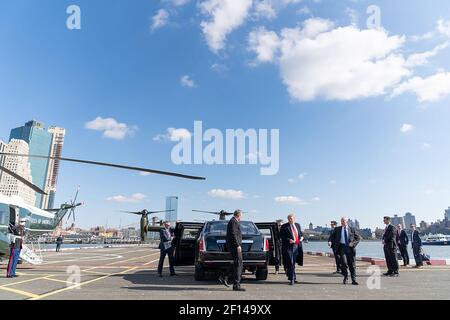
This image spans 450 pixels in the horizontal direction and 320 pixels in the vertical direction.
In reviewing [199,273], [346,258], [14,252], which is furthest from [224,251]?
[14,252]

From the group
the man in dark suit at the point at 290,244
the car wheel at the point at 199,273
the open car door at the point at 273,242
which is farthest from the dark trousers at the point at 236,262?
the open car door at the point at 273,242

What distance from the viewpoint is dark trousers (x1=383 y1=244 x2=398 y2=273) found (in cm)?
1070

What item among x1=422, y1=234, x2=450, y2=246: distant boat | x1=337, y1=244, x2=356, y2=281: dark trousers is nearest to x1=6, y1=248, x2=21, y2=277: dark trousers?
x1=337, y1=244, x2=356, y2=281: dark trousers

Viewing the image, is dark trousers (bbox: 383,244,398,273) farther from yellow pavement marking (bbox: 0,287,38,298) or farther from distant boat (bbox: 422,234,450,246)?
distant boat (bbox: 422,234,450,246)

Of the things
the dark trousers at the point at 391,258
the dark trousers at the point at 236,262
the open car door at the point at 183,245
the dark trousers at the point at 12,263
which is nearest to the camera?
the dark trousers at the point at 236,262

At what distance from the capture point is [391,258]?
35.5 feet

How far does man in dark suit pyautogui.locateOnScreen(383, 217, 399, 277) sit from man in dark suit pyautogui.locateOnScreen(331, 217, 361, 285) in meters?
2.06

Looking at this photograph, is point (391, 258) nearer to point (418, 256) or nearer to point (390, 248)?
point (390, 248)

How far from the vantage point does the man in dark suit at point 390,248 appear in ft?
35.1

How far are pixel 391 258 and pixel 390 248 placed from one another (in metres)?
0.34

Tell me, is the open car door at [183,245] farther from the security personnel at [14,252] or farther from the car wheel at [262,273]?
the security personnel at [14,252]
